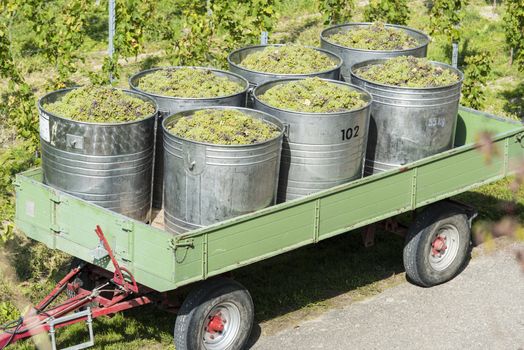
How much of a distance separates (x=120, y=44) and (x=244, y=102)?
15.3ft

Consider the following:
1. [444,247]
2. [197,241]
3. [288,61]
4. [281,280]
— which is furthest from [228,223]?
[444,247]

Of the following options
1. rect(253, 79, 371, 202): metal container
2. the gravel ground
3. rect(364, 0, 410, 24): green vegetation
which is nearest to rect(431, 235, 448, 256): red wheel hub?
the gravel ground

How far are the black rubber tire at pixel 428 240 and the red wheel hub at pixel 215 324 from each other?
2314 mm

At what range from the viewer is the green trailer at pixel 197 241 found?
7098 mm

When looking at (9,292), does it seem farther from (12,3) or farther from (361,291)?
(12,3)

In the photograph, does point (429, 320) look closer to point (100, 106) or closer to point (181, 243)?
point (181, 243)

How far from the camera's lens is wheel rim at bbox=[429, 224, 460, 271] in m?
9.40

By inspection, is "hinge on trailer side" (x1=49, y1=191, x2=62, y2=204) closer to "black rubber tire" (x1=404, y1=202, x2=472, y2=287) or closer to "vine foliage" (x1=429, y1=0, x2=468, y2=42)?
"black rubber tire" (x1=404, y1=202, x2=472, y2=287)

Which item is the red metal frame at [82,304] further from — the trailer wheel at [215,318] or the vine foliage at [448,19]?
the vine foliage at [448,19]

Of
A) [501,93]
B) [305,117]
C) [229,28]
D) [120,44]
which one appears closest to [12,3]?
[120,44]

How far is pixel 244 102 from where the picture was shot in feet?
28.3

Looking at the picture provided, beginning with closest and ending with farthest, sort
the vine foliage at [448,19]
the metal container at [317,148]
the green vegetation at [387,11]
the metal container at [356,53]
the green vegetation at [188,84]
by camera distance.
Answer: the metal container at [317,148] → the green vegetation at [188,84] → the metal container at [356,53] → the vine foliage at [448,19] → the green vegetation at [387,11]

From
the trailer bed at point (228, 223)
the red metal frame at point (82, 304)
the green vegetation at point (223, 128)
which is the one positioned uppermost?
the green vegetation at point (223, 128)

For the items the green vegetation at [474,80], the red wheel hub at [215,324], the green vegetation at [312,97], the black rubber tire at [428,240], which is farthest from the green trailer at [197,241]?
the green vegetation at [474,80]
